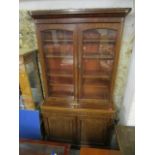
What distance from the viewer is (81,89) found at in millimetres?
2068

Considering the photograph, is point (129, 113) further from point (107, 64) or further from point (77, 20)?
point (77, 20)

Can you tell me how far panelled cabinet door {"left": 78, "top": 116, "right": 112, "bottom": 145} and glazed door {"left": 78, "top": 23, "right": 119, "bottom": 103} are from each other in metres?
0.28

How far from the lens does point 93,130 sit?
2133mm

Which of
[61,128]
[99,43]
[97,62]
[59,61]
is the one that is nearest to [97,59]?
[97,62]

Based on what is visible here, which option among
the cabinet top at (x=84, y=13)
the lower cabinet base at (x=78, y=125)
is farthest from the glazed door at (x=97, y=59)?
the lower cabinet base at (x=78, y=125)

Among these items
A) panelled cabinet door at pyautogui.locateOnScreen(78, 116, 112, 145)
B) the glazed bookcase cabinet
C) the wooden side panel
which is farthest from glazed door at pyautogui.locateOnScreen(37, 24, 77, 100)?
panelled cabinet door at pyautogui.locateOnScreen(78, 116, 112, 145)

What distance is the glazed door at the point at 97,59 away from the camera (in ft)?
5.77

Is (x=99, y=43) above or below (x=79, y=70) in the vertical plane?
above

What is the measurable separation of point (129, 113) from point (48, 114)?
1.10 meters

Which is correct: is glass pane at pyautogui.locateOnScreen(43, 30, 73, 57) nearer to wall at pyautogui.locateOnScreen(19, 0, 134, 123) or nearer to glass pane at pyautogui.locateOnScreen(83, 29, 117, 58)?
glass pane at pyautogui.locateOnScreen(83, 29, 117, 58)

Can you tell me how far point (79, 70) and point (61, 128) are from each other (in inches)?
36.2

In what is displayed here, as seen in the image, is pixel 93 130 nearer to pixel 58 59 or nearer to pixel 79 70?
pixel 79 70
